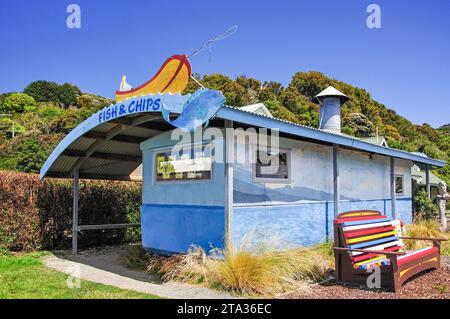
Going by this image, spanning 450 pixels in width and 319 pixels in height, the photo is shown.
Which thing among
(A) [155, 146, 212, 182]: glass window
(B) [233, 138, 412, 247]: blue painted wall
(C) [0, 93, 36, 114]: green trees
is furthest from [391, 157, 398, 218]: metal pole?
(C) [0, 93, 36, 114]: green trees

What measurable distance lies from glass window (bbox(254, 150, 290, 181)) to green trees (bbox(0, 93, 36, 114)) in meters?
57.8

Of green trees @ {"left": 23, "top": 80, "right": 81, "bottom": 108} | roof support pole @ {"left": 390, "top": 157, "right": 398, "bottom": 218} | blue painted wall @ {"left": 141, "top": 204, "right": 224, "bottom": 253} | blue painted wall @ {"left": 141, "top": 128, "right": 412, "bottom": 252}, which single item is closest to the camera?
blue painted wall @ {"left": 141, "top": 204, "right": 224, "bottom": 253}

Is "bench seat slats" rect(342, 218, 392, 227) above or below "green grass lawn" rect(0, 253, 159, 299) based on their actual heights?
above

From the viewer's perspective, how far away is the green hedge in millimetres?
10227

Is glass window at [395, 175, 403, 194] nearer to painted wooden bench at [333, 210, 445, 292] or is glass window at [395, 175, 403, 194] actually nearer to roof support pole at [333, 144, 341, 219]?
roof support pole at [333, 144, 341, 219]

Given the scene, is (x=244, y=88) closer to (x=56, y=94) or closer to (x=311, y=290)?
(x=56, y=94)

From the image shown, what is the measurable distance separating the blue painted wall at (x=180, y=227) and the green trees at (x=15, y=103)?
2214 inches

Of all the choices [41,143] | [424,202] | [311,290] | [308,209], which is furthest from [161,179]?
[41,143]

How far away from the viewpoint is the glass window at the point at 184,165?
26.9ft

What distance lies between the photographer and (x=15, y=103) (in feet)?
194

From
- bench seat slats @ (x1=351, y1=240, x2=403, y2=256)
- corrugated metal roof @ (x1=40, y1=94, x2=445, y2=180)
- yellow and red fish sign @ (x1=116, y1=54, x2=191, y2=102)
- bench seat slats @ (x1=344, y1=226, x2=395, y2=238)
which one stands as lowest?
bench seat slats @ (x1=351, y1=240, x2=403, y2=256)

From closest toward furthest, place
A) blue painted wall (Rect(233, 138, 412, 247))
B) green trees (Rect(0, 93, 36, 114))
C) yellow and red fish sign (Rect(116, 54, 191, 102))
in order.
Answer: yellow and red fish sign (Rect(116, 54, 191, 102)) < blue painted wall (Rect(233, 138, 412, 247)) < green trees (Rect(0, 93, 36, 114))

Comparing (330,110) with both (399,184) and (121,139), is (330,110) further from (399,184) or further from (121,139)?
(121,139)

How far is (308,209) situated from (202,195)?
9.57 feet
